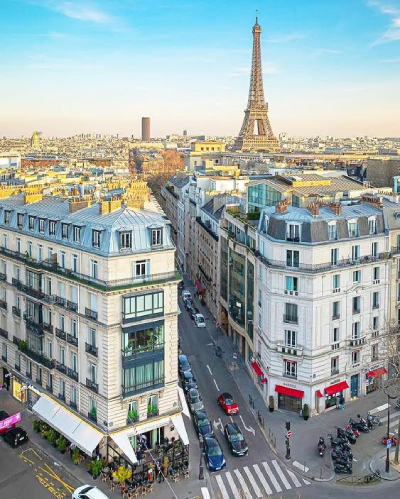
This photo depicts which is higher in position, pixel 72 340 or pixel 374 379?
pixel 72 340

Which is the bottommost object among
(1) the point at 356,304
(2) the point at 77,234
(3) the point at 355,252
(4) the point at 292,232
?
(1) the point at 356,304

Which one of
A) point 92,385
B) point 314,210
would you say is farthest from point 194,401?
point 314,210

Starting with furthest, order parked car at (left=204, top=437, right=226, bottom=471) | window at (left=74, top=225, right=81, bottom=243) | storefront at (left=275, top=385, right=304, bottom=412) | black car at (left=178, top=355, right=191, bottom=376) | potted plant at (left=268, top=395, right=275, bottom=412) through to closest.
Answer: black car at (left=178, top=355, right=191, bottom=376) < potted plant at (left=268, top=395, right=275, bottom=412) < storefront at (left=275, top=385, right=304, bottom=412) < window at (left=74, top=225, right=81, bottom=243) < parked car at (left=204, top=437, right=226, bottom=471)

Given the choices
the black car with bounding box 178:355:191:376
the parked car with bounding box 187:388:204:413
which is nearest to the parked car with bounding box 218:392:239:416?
the parked car with bounding box 187:388:204:413

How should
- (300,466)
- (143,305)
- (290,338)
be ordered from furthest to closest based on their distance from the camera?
1. (290,338)
2. (300,466)
3. (143,305)

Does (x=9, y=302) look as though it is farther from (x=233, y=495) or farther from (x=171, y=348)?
(x=233, y=495)

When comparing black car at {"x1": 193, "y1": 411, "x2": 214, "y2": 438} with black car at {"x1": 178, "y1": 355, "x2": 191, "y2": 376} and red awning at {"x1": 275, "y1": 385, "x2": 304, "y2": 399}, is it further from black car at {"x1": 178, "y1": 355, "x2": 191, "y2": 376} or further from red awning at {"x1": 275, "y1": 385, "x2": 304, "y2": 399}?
black car at {"x1": 178, "y1": 355, "x2": 191, "y2": 376}

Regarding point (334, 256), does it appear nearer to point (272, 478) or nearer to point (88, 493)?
→ point (272, 478)
